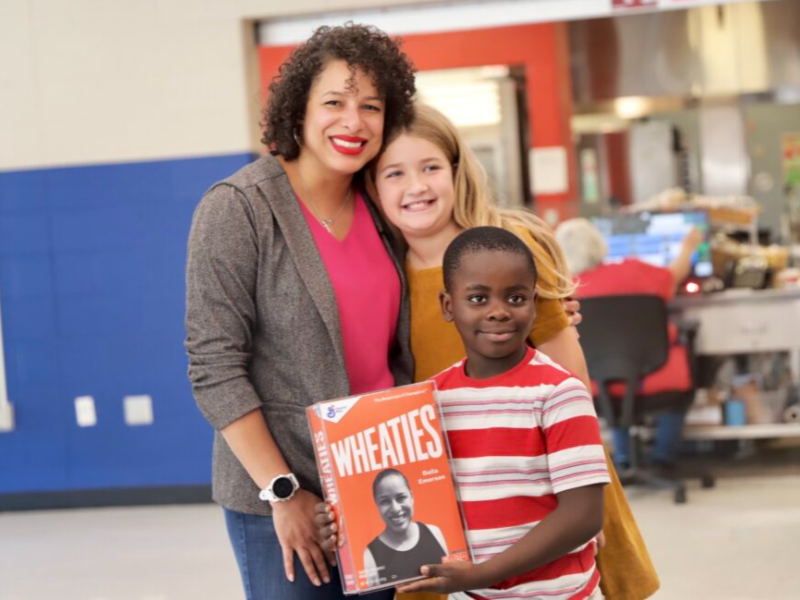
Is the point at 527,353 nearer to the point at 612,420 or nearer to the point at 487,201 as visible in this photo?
the point at 487,201

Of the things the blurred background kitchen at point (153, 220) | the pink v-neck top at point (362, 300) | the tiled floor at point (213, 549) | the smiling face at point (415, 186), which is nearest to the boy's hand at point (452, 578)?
the pink v-neck top at point (362, 300)

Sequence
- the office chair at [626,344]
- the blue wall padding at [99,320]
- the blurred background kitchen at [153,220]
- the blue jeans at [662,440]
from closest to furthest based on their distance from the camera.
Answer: the office chair at [626,344] < the blue jeans at [662,440] < the blurred background kitchen at [153,220] < the blue wall padding at [99,320]

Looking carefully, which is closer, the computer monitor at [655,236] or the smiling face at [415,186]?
the smiling face at [415,186]

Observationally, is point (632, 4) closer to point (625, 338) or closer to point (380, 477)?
point (625, 338)

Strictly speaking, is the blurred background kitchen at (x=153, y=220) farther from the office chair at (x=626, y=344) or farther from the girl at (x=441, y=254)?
the girl at (x=441, y=254)

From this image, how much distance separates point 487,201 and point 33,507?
186 inches

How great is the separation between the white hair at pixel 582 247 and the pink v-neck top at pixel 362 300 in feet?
10.9

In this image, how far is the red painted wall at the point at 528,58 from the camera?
229 inches

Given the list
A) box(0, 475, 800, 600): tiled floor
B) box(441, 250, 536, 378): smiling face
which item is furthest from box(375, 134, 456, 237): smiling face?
box(0, 475, 800, 600): tiled floor

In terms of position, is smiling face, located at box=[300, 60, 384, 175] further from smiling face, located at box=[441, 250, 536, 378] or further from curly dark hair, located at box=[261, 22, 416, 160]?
smiling face, located at box=[441, 250, 536, 378]

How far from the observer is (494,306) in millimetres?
1552

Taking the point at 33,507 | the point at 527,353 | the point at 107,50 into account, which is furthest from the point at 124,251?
the point at 527,353

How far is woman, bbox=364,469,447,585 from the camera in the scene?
5.06 ft

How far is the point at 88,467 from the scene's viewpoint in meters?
5.86
